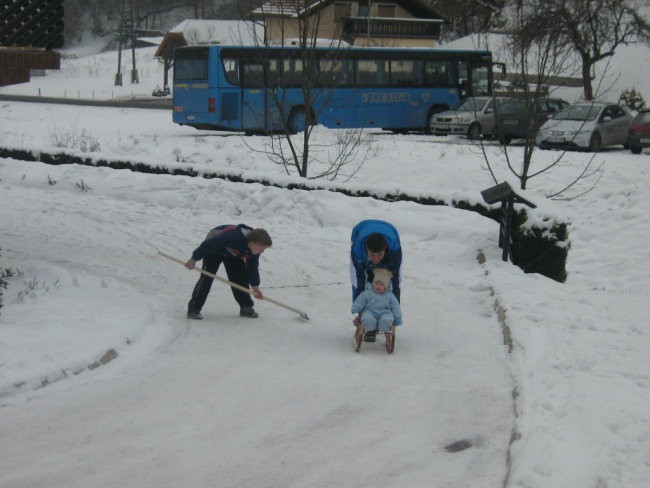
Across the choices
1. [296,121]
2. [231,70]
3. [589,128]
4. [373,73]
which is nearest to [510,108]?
[373,73]

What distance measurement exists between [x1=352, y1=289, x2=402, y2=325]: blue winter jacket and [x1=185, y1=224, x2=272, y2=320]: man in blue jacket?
3.56 feet

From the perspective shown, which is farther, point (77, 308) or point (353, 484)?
point (77, 308)

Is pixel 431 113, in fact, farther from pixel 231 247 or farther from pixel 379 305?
pixel 379 305

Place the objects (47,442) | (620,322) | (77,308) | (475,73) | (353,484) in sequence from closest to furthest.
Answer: (353,484), (47,442), (77,308), (620,322), (475,73)

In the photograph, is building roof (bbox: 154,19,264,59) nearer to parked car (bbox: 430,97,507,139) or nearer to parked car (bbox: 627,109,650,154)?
parked car (bbox: 430,97,507,139)

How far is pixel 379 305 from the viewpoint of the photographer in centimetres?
839

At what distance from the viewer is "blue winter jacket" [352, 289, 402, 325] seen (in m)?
8.39

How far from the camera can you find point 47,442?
230 inches

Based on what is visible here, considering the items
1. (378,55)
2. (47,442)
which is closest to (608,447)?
(47,442)

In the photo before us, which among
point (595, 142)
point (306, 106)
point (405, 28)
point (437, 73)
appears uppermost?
point (405, 28)

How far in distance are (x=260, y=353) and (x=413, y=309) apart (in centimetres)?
253

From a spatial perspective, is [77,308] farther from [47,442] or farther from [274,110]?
[274,110]

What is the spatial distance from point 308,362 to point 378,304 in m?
0.87

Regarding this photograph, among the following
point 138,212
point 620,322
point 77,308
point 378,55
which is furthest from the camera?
point 378,55
